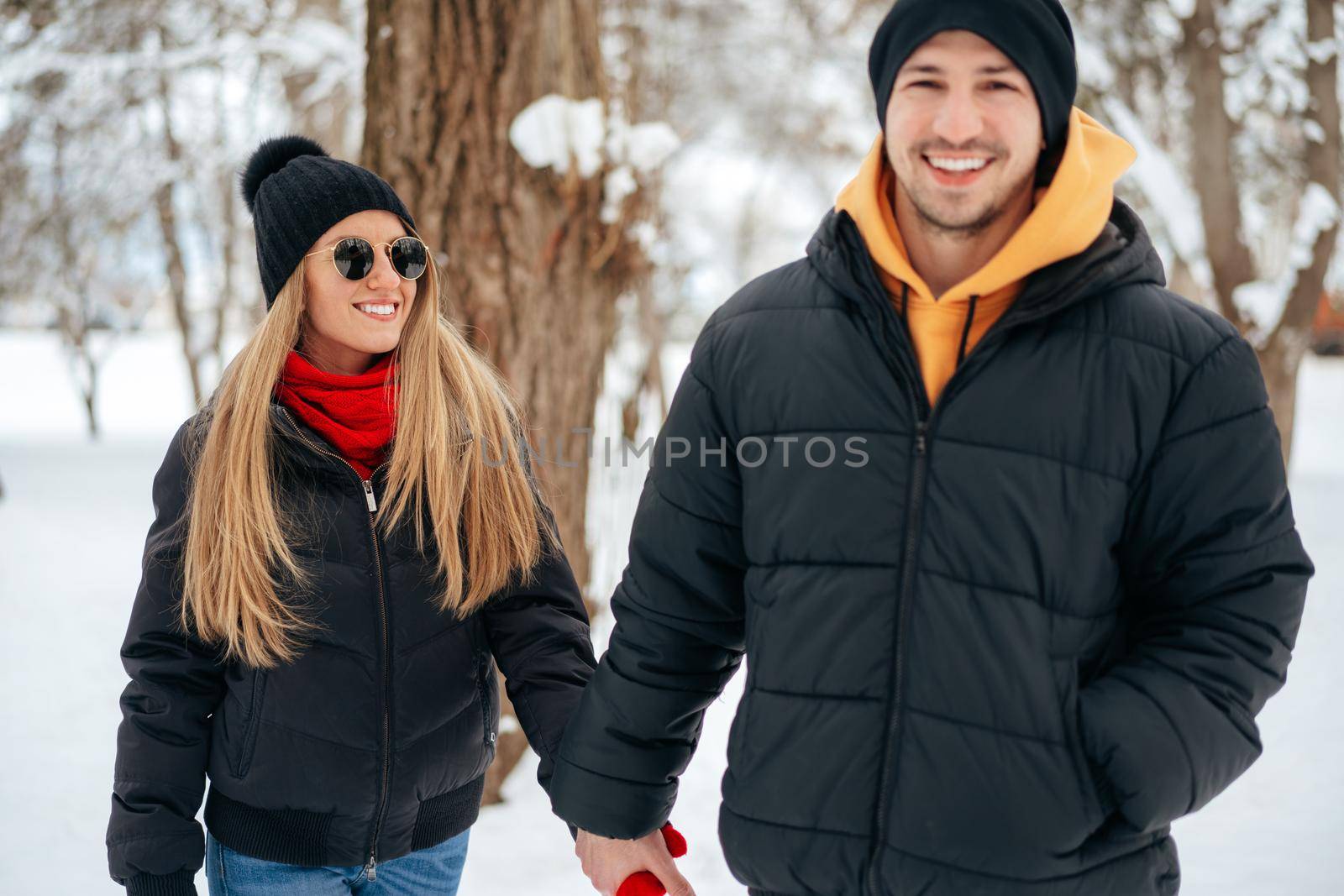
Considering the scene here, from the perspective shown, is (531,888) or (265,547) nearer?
(265,547)

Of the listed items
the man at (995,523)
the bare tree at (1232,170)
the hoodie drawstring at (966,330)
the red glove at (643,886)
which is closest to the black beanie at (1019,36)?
the man at (995,523)

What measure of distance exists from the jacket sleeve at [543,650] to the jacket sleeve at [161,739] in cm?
49

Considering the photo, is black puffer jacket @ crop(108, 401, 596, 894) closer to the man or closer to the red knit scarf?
the red knit scarf

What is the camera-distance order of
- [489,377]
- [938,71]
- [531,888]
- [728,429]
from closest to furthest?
[938,71], [728,429], [489,377], [531,888]

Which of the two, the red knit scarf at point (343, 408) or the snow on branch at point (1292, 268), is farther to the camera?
the snow on branch at point (1292, 268)

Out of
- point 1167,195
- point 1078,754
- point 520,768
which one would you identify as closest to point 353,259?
point 1078,754

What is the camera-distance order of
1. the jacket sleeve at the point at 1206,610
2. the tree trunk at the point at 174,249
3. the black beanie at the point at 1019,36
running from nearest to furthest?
the jacket sleeve at the point at 1206,610 < the black beanie at the point at 1019,36 < the tree trunk at the point at 174,249

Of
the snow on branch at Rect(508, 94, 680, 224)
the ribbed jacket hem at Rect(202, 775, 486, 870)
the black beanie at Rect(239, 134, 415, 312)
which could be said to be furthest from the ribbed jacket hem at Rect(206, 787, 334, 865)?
the snow on branch at Rect(508, 94, 680, 224)

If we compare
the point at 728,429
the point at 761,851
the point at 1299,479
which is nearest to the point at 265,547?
the point at 728,429

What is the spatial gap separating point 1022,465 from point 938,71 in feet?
1.86

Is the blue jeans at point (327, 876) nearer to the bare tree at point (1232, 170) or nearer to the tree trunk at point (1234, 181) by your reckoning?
the bare tree at point (1232, 170)

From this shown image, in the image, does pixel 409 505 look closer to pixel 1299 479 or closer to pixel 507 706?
pixel 507 706

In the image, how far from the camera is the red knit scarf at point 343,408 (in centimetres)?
199

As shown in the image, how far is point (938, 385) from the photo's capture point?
5.22 ft
